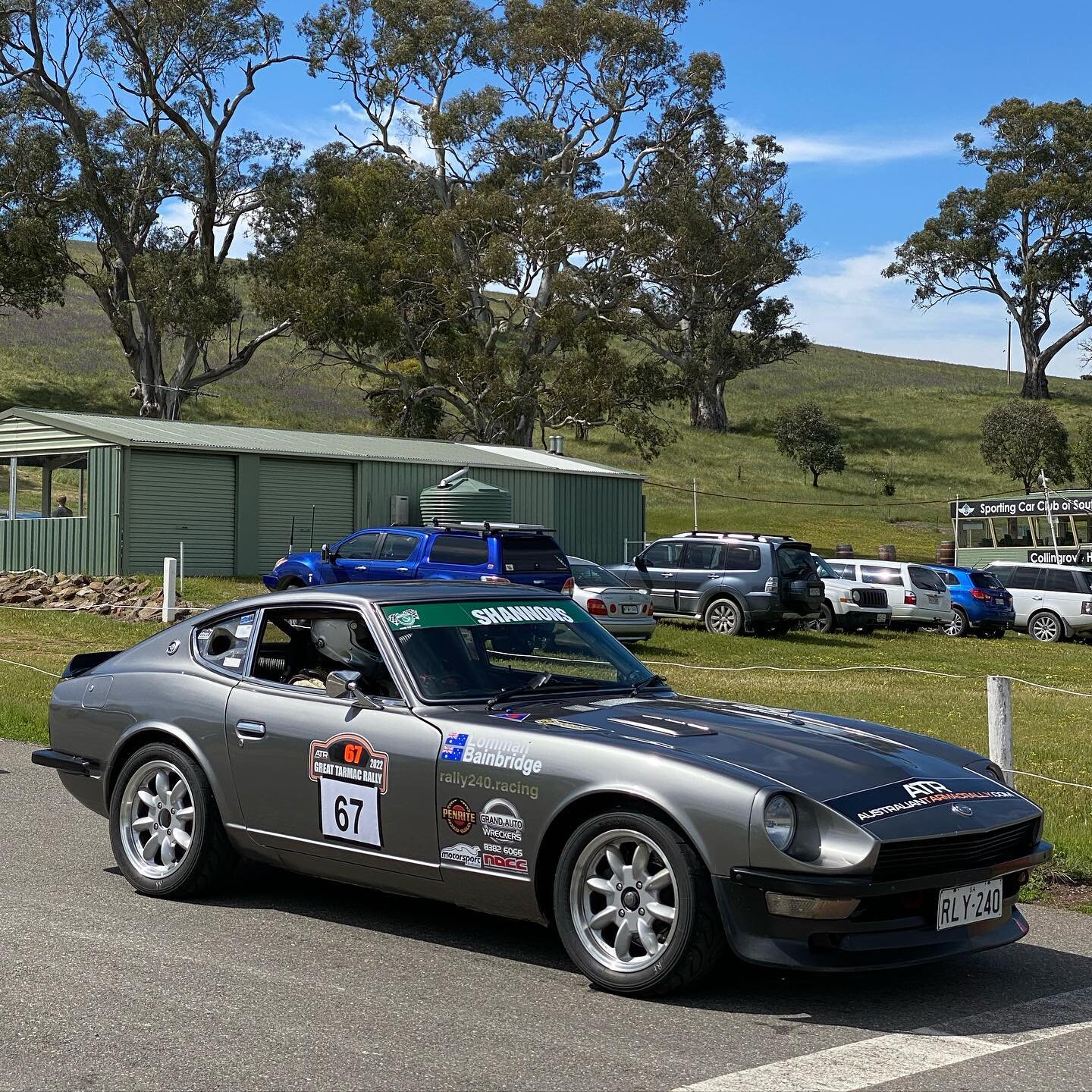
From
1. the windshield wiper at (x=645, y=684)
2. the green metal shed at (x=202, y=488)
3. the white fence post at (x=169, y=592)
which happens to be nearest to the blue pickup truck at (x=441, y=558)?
the white fence post at (x=169, y=592)

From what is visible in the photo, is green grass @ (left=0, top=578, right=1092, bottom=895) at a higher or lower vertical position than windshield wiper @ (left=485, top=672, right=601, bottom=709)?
lower

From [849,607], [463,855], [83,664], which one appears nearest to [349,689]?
[463,855]

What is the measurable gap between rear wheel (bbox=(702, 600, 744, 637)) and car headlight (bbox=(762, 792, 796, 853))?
22006 millimetres

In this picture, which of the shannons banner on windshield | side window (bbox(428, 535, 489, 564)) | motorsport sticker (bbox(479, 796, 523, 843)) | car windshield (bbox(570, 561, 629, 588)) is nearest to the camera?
motorsport sticker (bbox(479, 796, 523, 843))

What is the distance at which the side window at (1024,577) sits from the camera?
34.7 m

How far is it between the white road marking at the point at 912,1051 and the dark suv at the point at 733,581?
21942 millimetres

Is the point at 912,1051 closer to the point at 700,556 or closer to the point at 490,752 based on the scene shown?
the point at 490,752

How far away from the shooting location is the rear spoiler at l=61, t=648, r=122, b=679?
25.9ft

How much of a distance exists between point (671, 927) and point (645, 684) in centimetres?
173

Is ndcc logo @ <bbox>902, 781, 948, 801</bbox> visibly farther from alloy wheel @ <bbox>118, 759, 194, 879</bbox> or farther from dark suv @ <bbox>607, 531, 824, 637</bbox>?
dark suv @ <bbox>607, 531, 824, 637</bbox>

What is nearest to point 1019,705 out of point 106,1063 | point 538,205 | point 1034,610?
point 106,1063

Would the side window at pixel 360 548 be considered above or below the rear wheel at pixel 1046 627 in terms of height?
above

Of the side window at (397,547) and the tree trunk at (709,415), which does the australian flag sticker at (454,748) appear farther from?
the tree trunk at (709,415)

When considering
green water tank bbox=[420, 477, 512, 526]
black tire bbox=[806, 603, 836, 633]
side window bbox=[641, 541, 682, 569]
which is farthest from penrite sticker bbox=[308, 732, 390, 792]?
green water tank bbox=[420, 477, 512, 526]
